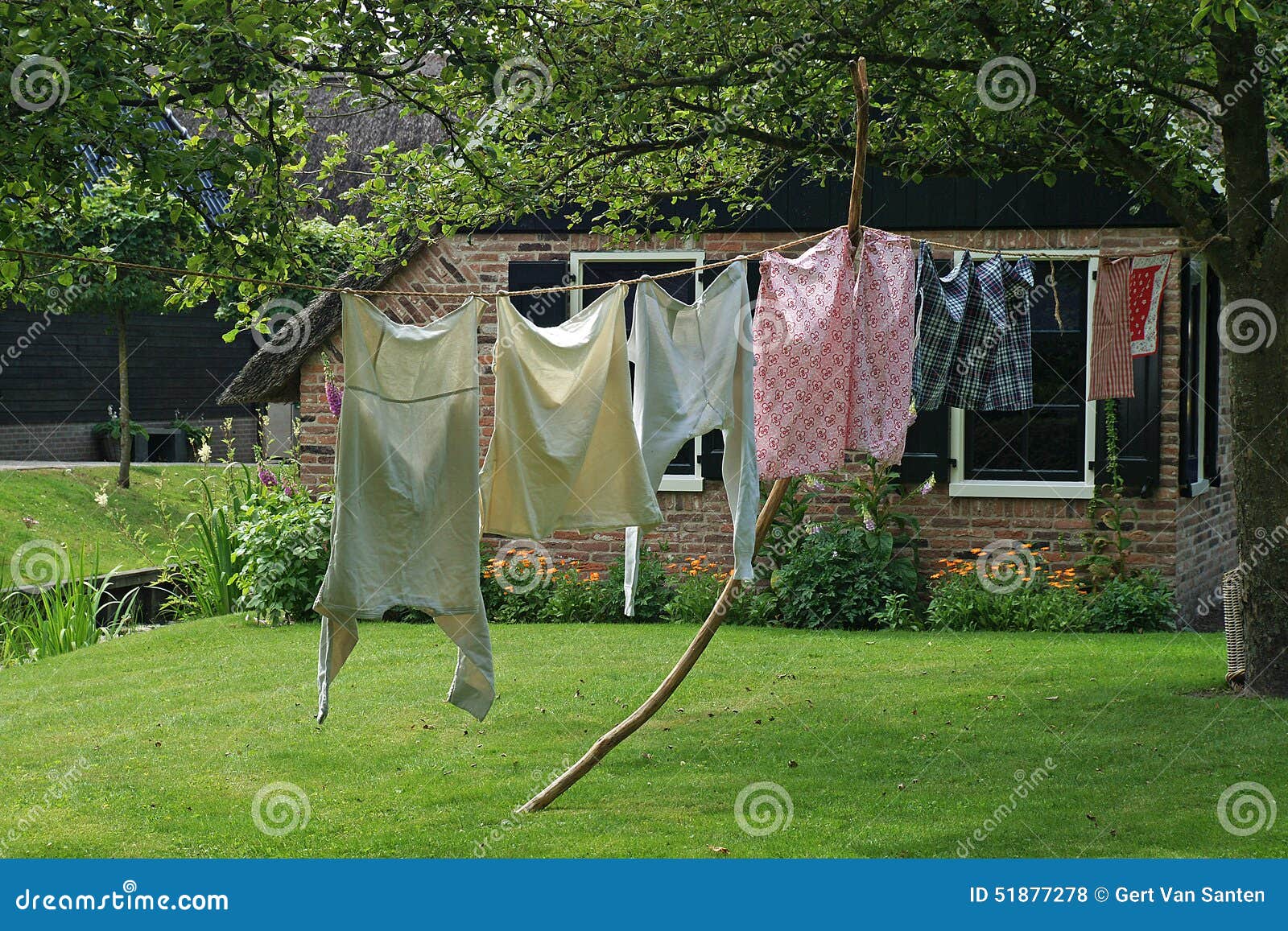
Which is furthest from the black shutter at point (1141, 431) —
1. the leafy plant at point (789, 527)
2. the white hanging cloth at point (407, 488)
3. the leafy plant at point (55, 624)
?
the leafy plant at point (55, 624)

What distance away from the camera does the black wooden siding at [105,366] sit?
19062mm

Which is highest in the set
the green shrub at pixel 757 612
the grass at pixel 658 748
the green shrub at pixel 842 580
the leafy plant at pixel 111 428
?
the leafy plant at pixel 111 428

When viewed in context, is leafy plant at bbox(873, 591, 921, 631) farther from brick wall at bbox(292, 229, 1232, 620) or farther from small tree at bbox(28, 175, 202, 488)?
small tree at bbox(28, 175, 202, 488)

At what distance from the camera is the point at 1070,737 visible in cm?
665

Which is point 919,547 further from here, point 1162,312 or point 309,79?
point 309,79

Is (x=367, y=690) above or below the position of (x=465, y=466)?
below

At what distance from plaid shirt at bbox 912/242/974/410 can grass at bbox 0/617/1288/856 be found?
177 cm

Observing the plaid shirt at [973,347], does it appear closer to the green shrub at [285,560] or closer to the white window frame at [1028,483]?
the white window frame at [1028,483]

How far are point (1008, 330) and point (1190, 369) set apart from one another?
5538 millimetres

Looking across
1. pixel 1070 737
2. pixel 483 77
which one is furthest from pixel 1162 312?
pixel 483 77

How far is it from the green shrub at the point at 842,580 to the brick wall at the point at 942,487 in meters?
0.48

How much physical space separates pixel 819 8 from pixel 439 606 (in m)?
3.70

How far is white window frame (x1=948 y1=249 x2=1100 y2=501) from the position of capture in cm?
1043

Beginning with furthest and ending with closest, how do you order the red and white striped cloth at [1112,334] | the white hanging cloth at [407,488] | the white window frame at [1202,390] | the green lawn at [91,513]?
the green lawn at [91,513]
the white window frame at [1202,390]
the red and white striped cloth at [1112,334]
the white hanging cloth at [407,488]
